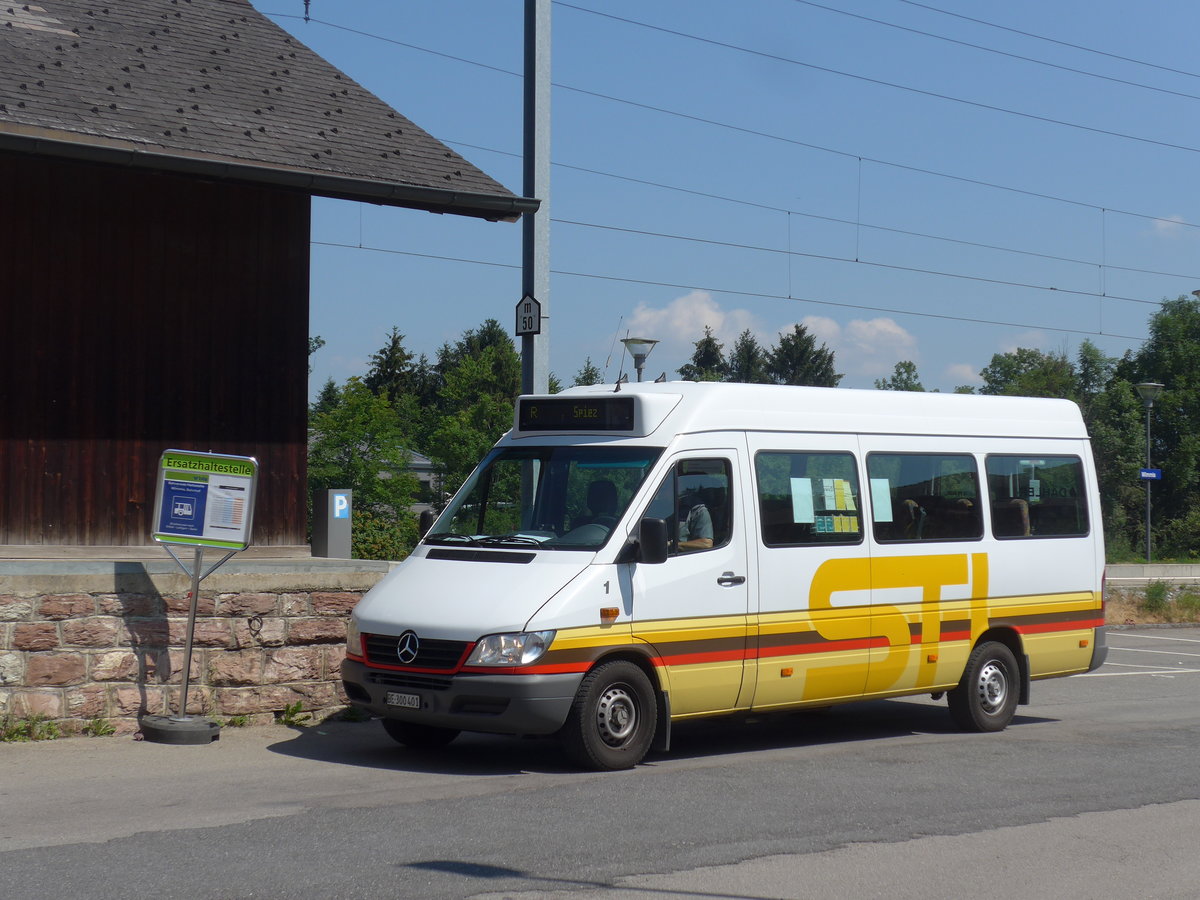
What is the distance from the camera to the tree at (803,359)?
10962 cm

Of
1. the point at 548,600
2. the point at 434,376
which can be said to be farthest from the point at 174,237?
the point at 434,376

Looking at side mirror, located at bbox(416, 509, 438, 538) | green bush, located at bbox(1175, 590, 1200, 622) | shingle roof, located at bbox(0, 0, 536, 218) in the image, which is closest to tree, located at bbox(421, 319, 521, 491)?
green bush, located at bbox(1175, 590, 1200, 622)

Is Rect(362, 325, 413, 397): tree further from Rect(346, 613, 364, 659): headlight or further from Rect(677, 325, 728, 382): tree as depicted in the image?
Rect(346, 613, 364, 659): headlight

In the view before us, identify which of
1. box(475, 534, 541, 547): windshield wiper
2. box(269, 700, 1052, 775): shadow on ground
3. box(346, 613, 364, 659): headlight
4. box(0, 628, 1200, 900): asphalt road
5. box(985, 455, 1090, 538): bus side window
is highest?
box(985, 455, 1090, 538): bus side window

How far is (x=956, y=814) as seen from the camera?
8.22 meters

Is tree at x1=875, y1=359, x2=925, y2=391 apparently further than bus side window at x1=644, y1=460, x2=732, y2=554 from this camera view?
Yes

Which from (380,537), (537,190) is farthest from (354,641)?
(380,537)

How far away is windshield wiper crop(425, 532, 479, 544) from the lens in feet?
33.5

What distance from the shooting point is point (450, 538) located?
34.0ft

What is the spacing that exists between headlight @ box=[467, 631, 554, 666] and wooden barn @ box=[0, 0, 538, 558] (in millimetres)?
4789

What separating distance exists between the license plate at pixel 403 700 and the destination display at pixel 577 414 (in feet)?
7.77

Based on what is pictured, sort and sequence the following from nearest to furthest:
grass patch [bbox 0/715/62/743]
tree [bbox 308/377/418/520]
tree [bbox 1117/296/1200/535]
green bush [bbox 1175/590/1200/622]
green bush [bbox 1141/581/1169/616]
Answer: grass patch [bbox 0/715/62/743] < green bush [bbox 1141/581/1169/616] < green bush [bbox 1175/590/1200/622] < tree [bbox 308/377/418/520] < tree [bbox 1117/296/1200/535]

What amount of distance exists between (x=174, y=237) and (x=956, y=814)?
8.42 m

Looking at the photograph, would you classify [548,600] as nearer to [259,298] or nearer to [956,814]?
[956,814]
